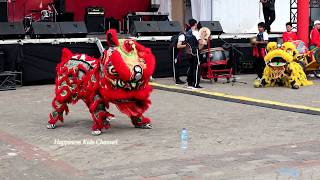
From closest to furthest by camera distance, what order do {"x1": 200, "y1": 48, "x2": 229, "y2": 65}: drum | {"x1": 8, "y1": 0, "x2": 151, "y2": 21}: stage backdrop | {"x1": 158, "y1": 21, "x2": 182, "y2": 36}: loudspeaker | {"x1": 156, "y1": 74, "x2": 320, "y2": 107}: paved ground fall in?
1. {"x1": 156, "y1": 74, "x2": 320, "y2": 107}: paved ground
2. {"x1": 200, "y1": 48, "x2": 229, "y2": 65}: drum
3. {"x1": 158, "y1": 21, "x2": 182, "y2": 36}: loudspeaker
4. {"x1": 8, "y1": 0, "x2": 151, "y2": 21}: stage backdrop

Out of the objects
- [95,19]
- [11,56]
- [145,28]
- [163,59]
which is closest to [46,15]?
[95,19]

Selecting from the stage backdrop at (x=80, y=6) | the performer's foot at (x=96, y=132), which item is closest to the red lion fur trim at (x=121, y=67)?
the performer's foot at (x=96, y=132)

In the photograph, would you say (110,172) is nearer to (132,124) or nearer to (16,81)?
(132,124)

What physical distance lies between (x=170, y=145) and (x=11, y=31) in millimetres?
9150

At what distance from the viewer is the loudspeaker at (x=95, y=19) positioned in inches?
821

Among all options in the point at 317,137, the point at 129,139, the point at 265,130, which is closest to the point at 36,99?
the point at 129,139

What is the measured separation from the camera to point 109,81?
8438 millimetres

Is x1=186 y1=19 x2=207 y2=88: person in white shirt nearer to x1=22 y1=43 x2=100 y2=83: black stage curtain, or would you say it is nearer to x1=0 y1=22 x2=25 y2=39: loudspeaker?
x1=22 y1=43 x2=100 y2=83: black stage curtain

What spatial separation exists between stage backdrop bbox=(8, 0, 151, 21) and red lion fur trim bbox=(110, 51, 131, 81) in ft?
49.0

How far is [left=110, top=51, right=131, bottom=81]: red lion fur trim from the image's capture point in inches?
323

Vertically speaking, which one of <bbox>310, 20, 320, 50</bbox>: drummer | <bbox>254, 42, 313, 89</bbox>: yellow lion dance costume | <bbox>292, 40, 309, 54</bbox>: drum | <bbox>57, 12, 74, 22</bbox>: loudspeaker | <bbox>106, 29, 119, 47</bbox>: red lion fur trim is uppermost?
<bbox>57, 12, 74, 22</bbox>: loudspeaker

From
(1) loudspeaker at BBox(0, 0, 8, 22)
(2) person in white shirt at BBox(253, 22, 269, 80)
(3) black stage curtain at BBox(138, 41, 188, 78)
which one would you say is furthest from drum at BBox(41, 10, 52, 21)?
(2) person in white shirt at BBox(253, 22, 269, 80)

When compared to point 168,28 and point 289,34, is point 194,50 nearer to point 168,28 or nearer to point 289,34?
point 168,28

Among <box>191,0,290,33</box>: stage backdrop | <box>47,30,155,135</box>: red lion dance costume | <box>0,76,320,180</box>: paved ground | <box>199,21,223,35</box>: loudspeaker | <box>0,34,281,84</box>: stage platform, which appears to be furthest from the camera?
<box>191,0,290,33</box>: stage backdrop
